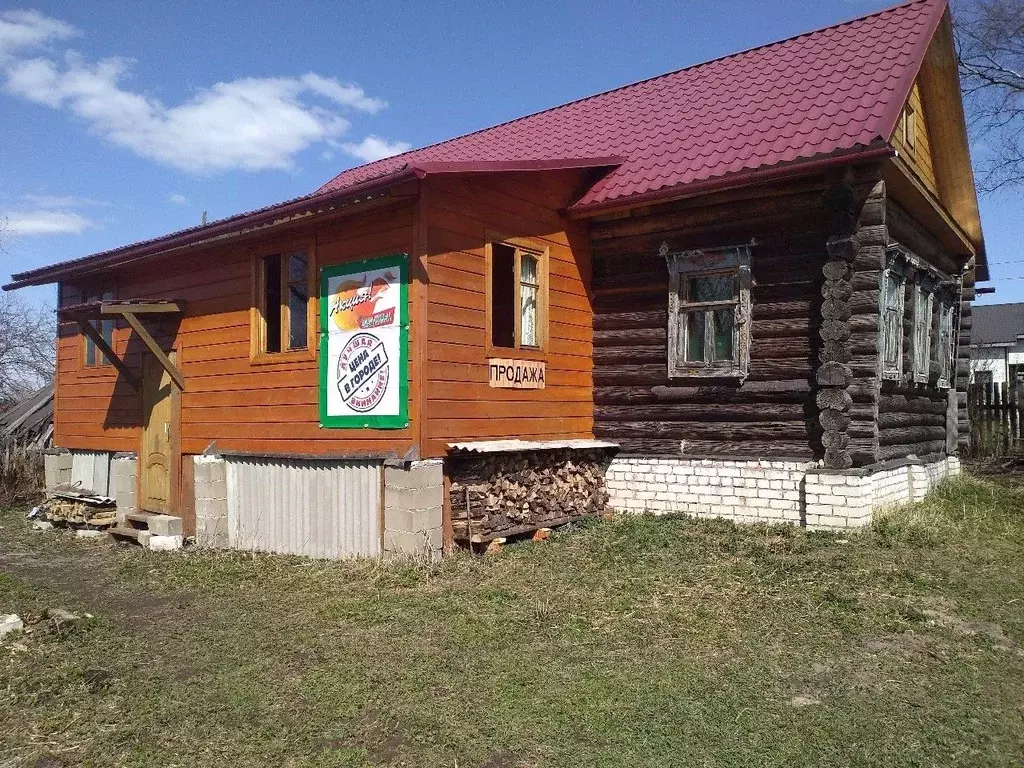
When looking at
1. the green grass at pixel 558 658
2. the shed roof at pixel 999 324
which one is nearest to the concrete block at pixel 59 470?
the green grass at pixel 558 658

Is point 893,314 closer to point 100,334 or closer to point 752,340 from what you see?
point 752,340

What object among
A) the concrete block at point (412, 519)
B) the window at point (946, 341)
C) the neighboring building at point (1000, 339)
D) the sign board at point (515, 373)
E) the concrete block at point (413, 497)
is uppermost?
the neighboring building at point (1000, 339)

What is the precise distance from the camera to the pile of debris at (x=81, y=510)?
12.4m

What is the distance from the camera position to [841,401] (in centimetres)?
899

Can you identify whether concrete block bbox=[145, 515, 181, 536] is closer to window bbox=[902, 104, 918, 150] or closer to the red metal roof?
the red metal roof

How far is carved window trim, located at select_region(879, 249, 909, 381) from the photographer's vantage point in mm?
9695

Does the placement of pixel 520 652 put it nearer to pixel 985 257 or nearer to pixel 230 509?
pixel 230 509

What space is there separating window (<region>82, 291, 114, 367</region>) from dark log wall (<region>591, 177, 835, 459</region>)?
769 centimetres

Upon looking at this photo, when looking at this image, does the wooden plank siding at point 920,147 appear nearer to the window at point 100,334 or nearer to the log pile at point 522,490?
the log pile at point 522,490

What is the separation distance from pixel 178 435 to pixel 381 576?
5155mm

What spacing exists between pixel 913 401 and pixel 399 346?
7430mm

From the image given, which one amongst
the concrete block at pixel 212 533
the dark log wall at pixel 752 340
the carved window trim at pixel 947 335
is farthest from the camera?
the carved window trim at pixel 947 335

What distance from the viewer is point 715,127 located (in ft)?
35.2

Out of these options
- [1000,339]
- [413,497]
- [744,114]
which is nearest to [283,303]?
[413,497]
